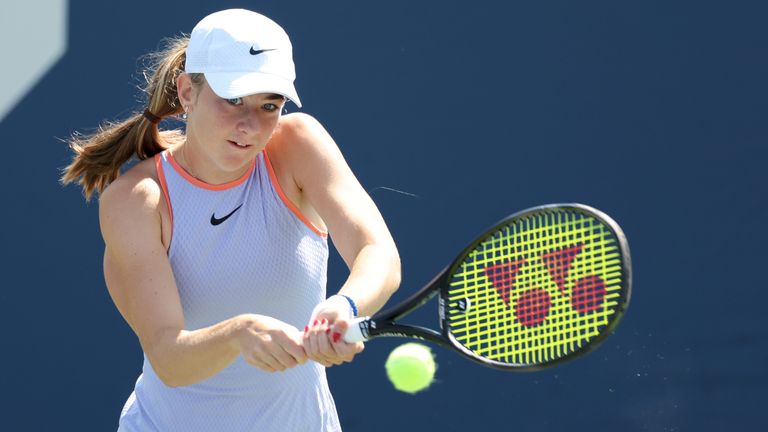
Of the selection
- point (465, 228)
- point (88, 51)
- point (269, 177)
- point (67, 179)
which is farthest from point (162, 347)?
point (88, 51)

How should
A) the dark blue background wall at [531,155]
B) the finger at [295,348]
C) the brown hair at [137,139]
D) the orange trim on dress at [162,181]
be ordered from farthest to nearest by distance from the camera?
the dark blue background wall at [531,155]
the brown hair at [137,139]
the orange trim on dress at [162,181]
the finger at [295,348]

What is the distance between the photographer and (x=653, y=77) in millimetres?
3438

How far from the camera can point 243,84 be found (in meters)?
2.04

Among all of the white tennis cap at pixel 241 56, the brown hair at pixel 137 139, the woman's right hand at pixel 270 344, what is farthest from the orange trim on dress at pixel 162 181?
the woman's right hand at pixel 270 344

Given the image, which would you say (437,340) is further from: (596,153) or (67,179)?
(596,153)

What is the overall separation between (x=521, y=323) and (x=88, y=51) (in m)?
2.12

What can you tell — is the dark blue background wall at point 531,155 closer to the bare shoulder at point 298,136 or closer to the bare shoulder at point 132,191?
the bare shoulder at point 298,136

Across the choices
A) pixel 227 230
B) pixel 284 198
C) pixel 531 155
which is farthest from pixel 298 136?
pixel 531 155

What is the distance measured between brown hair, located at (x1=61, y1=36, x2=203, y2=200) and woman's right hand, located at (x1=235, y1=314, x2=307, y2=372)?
0.61 m

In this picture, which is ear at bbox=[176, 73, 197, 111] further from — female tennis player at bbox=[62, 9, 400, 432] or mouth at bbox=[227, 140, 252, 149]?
mouth at bbox=[227, 140, 252, 149]

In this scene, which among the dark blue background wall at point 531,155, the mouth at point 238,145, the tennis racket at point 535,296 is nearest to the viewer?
the tennis racket at point 535,296

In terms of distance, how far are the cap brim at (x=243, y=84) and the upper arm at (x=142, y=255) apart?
0.86ft

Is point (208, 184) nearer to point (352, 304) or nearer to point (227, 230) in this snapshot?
point (227, 230)

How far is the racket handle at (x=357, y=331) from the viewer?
75.1 inches
